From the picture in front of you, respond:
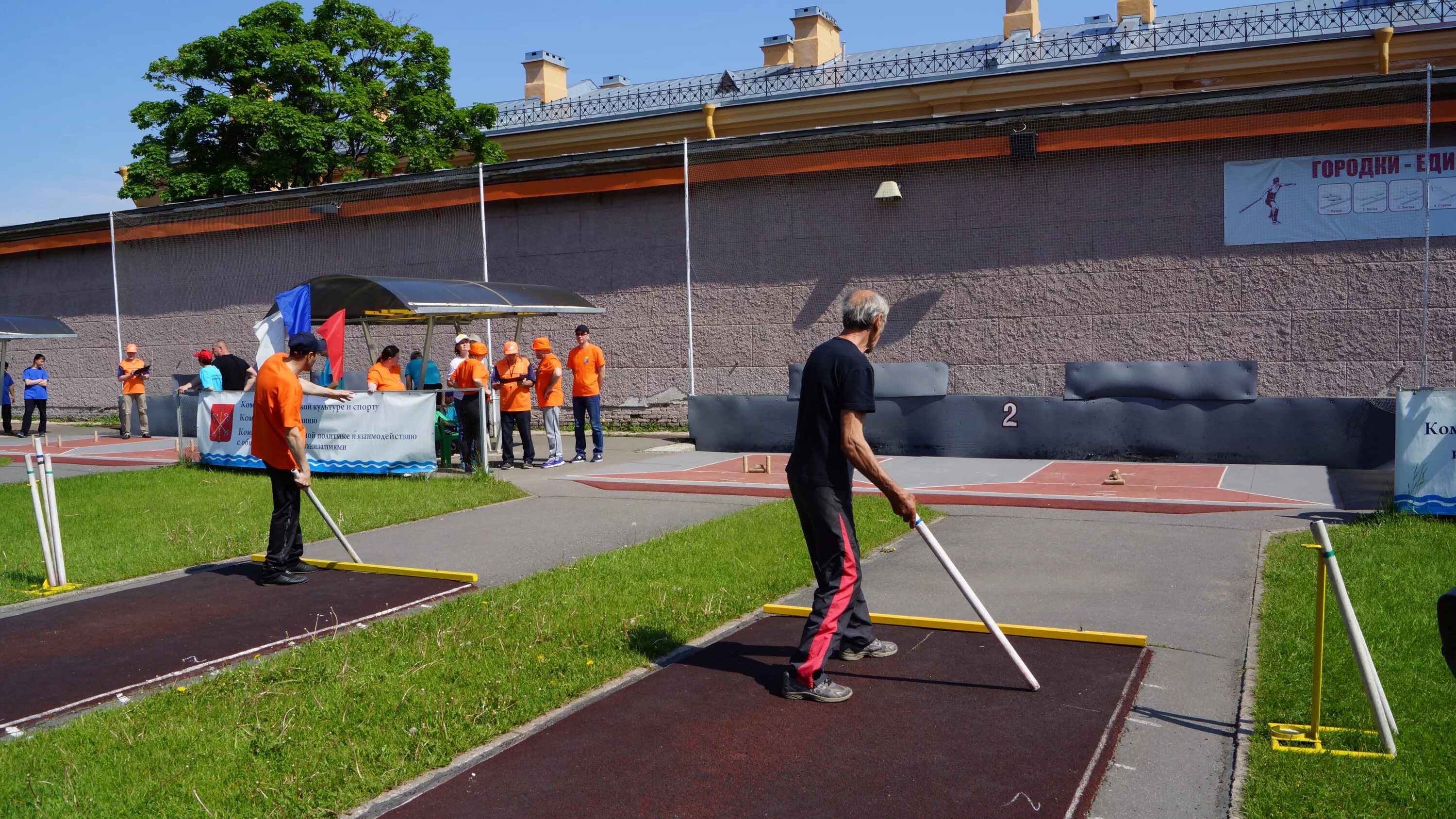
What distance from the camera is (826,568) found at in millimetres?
5270

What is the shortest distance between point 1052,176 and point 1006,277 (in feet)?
5.38

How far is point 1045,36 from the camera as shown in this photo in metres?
28.6

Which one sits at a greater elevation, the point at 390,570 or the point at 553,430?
the point at 553,430

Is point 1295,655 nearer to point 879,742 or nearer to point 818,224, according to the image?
point 879,742

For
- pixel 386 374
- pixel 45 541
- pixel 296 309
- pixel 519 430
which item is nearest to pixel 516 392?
pixel 519 430

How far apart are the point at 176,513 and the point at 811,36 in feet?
80.2

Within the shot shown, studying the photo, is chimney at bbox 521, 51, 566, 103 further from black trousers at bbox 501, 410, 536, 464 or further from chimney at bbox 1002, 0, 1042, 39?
black trousers at bbox 501, 410, 536, 464

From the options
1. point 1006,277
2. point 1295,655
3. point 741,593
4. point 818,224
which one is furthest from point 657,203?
point 1295,655

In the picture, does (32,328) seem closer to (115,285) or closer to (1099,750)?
(115,285)

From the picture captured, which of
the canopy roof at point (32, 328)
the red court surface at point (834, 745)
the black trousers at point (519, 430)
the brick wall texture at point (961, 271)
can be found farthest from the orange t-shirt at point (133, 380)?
the red court surface at point (834, 745)

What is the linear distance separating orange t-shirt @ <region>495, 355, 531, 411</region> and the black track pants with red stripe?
9.85 m

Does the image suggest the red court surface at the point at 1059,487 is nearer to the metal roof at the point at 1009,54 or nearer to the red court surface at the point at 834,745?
the red court surface at the point at 834,745

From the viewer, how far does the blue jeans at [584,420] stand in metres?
15.2

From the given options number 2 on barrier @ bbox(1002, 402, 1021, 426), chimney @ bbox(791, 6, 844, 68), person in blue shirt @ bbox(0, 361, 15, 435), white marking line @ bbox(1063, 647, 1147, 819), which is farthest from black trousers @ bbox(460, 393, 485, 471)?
chimney @ bbox(791, 6, 844, 68)
